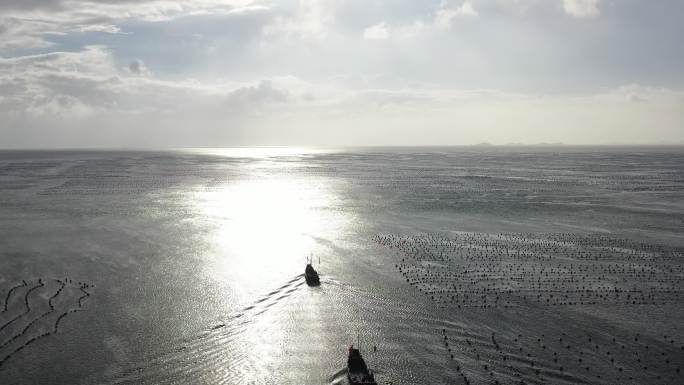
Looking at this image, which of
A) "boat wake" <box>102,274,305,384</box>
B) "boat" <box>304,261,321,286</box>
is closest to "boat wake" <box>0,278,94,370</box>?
"boat wake" <box>102,274,305,384</box>

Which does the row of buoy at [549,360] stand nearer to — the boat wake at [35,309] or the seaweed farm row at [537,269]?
the seaweed farm row at [537,269]

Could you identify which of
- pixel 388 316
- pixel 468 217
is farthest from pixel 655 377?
pixel 468 217

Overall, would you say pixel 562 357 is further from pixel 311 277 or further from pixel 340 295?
pixel 311 277

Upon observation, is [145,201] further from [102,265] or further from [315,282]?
[315,282]

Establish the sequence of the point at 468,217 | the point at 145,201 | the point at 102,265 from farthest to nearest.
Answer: the point at 145,201, the point at 468,217, the point at 102,265

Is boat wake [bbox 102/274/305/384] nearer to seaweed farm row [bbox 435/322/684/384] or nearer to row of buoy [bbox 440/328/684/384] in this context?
seaweed farm row [bbox 435/322/684/384]
